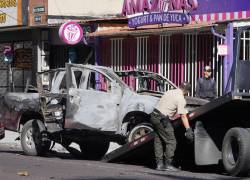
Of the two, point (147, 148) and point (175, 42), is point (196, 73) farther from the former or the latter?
point (147, 148)

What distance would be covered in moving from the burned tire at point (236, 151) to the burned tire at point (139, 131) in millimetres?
2347

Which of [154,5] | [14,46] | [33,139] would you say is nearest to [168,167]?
[33,139]

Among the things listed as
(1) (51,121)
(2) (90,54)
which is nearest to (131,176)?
(1) (51,121)

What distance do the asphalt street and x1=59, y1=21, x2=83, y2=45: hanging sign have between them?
814 centimetres

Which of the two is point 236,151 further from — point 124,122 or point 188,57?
point 188,57

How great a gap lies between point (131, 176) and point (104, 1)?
1557 centimetres

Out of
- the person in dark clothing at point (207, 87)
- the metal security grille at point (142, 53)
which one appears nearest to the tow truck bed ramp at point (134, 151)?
the person in dark clothing at point (207, 87)

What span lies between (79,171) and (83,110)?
84.2 inches

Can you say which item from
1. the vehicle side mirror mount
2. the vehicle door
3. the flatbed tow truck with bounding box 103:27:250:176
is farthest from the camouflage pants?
the vehicle side mirror mount

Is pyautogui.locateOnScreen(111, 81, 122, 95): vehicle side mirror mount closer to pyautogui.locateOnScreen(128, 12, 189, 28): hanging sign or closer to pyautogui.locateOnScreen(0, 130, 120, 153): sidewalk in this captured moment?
pyautogui.locateOnScreen(0, 130, 120, 153): sidewalk

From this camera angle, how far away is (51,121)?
14852mm

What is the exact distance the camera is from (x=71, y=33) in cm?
2272

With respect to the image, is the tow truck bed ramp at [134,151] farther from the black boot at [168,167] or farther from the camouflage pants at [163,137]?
the black boot at [168,167]

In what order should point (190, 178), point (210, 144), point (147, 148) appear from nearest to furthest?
point (190, 178) < point (210, 144) < point (147, 148)
